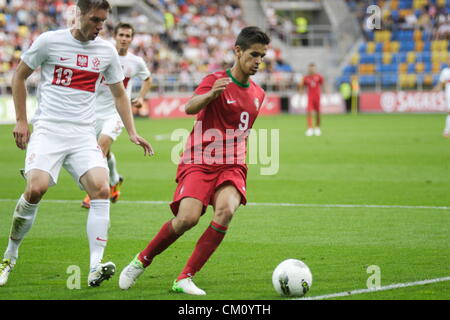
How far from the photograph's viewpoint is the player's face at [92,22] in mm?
A: 6320

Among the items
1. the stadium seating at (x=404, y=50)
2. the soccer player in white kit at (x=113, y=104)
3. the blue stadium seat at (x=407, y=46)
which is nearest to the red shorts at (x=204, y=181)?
the soccer player in white kit at (x=113, y=104)

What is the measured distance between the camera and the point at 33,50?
254 inches

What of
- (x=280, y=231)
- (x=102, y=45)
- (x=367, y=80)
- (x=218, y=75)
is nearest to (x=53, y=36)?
(x=102, y=45)

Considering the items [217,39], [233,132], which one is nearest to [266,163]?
[233,132]

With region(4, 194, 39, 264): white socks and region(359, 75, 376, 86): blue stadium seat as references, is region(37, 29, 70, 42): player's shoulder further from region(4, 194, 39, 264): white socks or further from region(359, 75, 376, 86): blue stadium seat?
region(359, 75, 376, 86): blue stadium seat

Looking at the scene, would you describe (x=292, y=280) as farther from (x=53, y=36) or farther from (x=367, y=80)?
(x=367, y=80)

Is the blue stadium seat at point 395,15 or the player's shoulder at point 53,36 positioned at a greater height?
the blue stadium seat at point 395,15

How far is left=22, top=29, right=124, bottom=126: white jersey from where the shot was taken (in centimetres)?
651

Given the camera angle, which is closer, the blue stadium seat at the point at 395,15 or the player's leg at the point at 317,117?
the player's leg at the point at 317,117

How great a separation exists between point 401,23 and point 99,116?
3560cm

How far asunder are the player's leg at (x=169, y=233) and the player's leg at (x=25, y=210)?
942mm

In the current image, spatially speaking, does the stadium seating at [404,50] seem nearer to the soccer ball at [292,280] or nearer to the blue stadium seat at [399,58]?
the blue stadium seat at [399,58]

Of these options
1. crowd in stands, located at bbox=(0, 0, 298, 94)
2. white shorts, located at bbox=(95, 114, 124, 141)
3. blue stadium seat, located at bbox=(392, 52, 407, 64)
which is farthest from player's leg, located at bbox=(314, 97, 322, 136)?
blue stadium seat, located at bbox=(392, 52, 407, 64)

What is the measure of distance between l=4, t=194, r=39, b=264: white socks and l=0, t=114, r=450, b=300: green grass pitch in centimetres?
25
